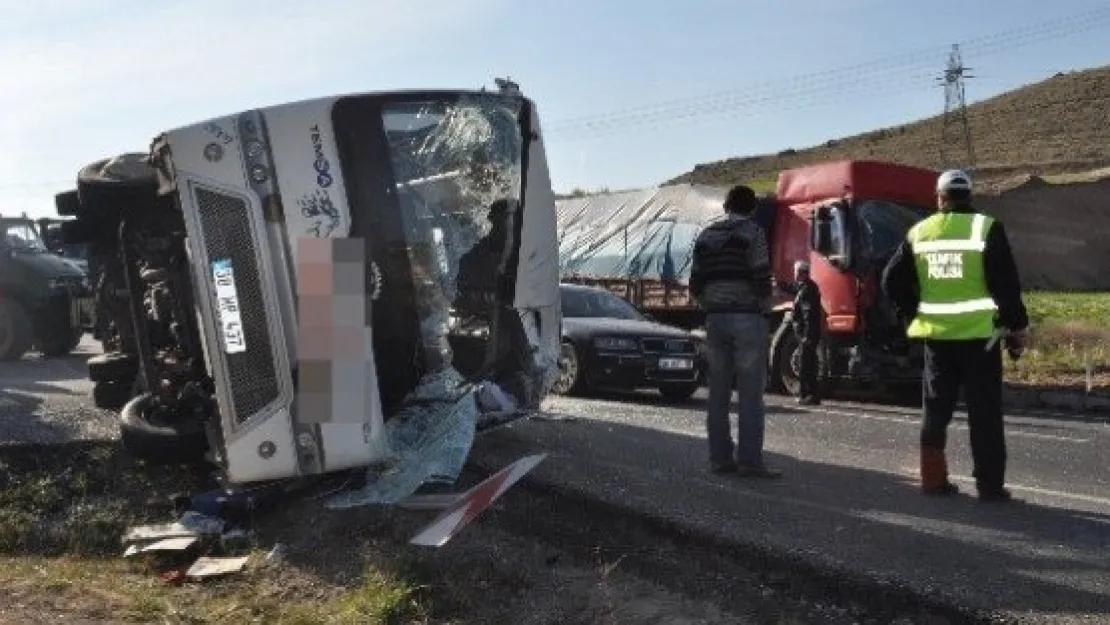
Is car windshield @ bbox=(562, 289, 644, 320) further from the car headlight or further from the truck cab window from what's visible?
the truck cab window

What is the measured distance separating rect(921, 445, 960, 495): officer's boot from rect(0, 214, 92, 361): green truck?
501 inches

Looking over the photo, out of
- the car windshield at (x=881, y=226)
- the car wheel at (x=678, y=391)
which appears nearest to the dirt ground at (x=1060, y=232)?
the car windshield at (x=881, y=226)

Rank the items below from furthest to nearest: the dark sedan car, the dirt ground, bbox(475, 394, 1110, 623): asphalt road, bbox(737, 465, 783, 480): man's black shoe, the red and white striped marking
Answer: the dirt ground < the dark sedan car < bbox(737, 465, 783, 480): man's black shoe < the red and white striped marking < bbox(475, 394, 1110, 623): asphalt road

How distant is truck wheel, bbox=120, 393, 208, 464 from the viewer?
689cm

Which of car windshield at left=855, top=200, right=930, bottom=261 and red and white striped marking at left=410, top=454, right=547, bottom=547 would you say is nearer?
red and white striped marking at left=410, top=454, right=547, bottom=547

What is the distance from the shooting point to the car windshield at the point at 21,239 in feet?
54.8

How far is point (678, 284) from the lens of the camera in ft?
62.5

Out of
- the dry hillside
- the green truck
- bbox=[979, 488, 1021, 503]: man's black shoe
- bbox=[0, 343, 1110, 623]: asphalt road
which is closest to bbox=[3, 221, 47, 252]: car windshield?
the green truck

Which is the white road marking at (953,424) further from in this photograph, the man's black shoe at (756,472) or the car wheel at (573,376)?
the man's black shoe at (756,472)

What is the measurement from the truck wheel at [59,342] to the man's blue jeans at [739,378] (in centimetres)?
1229

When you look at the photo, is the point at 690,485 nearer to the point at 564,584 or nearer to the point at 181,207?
the point at 564,584

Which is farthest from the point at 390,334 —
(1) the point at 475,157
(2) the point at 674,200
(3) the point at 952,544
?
(2) the point at 674,200

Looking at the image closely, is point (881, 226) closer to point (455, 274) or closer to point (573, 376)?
point (573, 376)

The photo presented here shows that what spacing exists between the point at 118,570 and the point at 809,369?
8.70 metres
